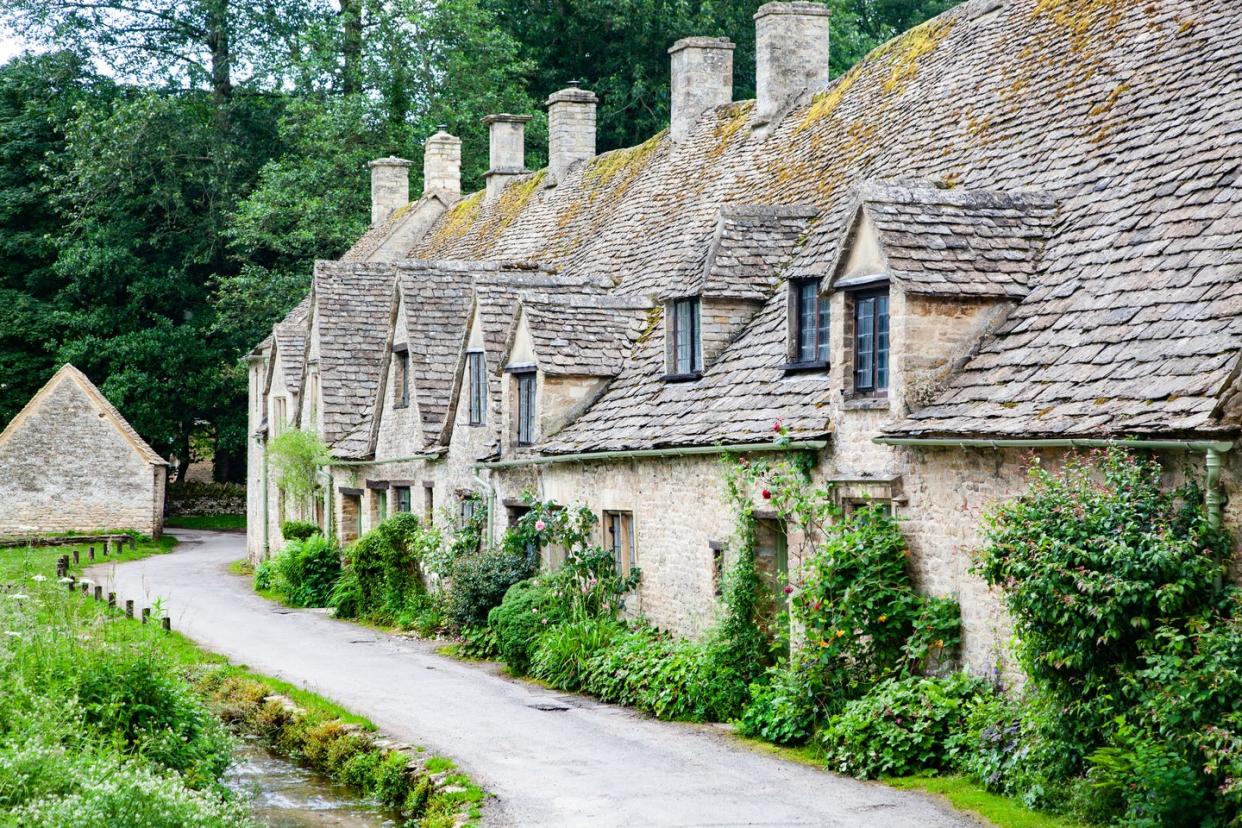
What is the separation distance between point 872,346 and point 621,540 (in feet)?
21.3

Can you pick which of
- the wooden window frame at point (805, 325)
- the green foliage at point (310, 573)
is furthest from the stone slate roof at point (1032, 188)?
the green foliage at point (310, 573)

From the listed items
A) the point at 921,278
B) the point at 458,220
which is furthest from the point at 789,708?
the point at 458,220

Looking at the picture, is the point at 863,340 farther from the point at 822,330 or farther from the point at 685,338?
the point at 685,338

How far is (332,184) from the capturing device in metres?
50.0

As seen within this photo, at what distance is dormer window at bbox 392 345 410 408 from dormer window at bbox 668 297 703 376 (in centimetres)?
969

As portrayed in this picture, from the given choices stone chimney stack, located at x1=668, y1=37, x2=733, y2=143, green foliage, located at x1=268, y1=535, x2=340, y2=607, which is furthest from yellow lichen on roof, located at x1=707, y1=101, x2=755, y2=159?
green foliage, located at x1=268, y1=535, x2=340, y2=607

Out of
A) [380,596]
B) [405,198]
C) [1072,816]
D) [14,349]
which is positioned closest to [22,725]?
[1072,816]

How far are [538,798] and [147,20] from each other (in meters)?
50.3

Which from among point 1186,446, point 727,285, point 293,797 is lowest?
point 293,797

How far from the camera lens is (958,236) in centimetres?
1534

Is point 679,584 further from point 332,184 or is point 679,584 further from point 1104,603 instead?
point 332,184

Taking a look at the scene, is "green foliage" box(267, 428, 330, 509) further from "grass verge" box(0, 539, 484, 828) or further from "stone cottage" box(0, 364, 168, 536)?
"grass verge" box(0, 539, 484, 828)

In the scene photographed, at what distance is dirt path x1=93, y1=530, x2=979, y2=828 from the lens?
42.0 ft

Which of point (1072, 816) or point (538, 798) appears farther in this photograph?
point (538, 798)
